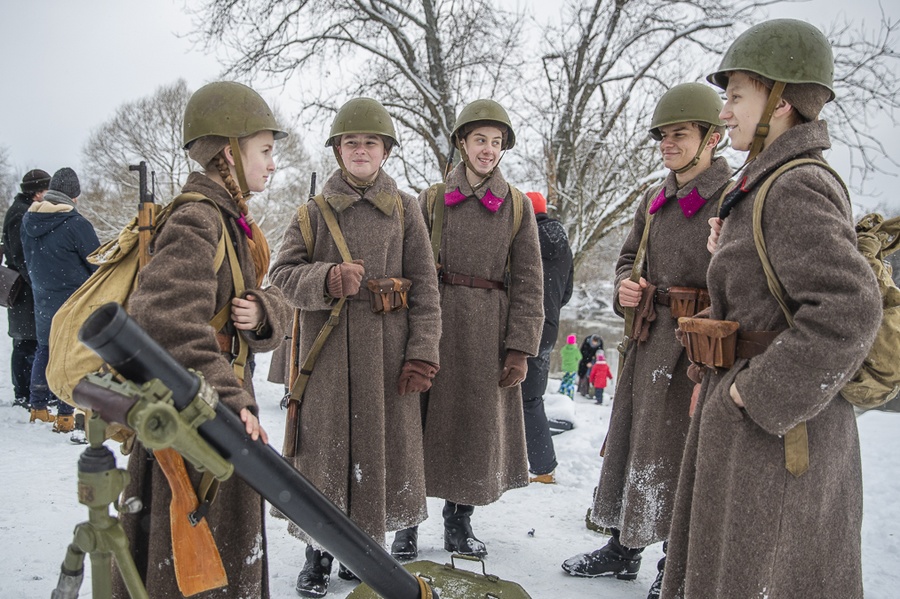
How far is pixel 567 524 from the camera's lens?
4094 mm

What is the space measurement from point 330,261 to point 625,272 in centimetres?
165

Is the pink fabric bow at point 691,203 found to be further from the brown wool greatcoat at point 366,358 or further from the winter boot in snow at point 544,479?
the winter boot in snow at point 544,479

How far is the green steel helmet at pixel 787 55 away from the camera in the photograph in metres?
2.00

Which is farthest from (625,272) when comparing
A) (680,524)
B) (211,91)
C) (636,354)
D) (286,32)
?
(286,32)

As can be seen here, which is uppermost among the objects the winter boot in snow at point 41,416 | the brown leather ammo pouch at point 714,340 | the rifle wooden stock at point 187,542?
the brown leather ammo pouch at point 714,340

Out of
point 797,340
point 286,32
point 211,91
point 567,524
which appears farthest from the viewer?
point 286,32

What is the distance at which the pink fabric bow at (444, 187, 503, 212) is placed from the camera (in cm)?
352

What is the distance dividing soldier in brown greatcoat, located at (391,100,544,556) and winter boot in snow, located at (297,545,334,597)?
478mm

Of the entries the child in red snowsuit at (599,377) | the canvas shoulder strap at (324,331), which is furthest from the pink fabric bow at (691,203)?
the child in red snowsuit at (599,377)

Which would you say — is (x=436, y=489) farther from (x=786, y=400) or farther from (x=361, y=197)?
(x=786, y=400)

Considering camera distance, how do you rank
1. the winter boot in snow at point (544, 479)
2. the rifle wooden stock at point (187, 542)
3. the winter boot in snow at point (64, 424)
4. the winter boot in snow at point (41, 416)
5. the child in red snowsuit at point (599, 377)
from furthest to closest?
1. the child in red snowsuit at point (599, 377)
2. the winter boot in snow at point (41, 416)
3. the winter boot in snow at point (64, 424)
4. the winter boot in snow at point (544, 479)
5. the rifle wooden stock at point (187, 542)

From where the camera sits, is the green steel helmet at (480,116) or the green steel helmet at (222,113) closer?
the green steel helmet at (222,113)

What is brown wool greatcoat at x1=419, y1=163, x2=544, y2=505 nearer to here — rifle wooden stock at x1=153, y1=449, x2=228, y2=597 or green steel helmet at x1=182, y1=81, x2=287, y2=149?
green steel helmet at x1=182, y1=81, x2=287, y2=149

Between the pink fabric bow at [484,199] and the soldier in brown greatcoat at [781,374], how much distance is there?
5.07 feet
